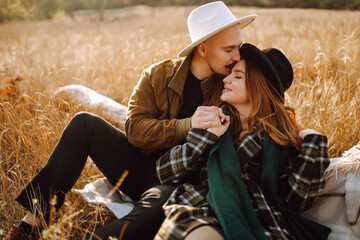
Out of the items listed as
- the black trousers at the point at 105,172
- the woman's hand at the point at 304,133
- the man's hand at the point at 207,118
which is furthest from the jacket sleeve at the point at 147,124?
the woman's hand at the point at 304,133

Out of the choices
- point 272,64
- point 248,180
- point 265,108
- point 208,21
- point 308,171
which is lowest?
point 248,180

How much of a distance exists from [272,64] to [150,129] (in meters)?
0.95

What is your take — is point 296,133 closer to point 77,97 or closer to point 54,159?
point 54,159

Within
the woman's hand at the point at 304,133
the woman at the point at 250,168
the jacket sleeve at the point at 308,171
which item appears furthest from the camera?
the woman's hand at the point at 304,133

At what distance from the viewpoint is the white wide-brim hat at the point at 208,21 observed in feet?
7.89

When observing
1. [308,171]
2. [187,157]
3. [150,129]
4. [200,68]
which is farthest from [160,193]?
[200,68]

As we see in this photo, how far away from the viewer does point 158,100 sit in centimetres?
258

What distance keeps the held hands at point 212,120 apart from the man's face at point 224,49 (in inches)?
16.5

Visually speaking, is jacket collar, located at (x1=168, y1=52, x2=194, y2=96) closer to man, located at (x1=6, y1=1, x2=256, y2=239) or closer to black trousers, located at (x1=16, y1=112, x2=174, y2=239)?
man, located at (x1=6, y1=1, x2=256, y2=239)

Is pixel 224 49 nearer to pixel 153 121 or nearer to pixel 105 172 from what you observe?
pixel 153 121

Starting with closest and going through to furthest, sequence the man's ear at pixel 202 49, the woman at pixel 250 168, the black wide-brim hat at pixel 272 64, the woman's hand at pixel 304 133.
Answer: the woman at pixel 250 168 < the woman's hand at pixel 304 133 < the black wide-brim hat at pixel 272 64 < the man's ear at pixel 202 49

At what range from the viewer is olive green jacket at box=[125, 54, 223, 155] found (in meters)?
2.39

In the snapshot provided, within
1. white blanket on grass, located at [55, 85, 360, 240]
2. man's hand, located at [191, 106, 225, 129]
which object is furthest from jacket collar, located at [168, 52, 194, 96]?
white blanket on grass, located at [55, 85, 360, 240]

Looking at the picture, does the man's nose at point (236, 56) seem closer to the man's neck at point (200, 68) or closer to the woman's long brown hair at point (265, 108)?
the woman's long brown hair at point (265, 108)
